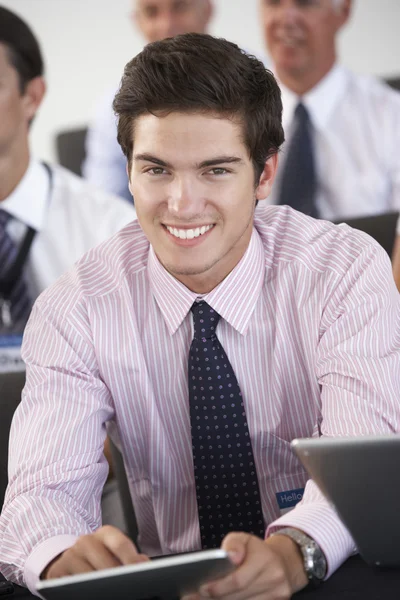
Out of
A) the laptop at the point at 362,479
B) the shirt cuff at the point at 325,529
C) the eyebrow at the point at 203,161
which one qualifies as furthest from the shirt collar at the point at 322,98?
the laptop at the point at 362,479

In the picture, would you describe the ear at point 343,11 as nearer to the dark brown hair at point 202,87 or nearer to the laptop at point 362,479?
the dark brown hair at point 202,87

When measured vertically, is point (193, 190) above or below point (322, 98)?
below

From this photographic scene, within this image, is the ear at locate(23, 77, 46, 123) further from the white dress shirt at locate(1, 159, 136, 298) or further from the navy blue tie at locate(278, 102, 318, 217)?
the navy blue tie at locate(278, 102, 318, 217)

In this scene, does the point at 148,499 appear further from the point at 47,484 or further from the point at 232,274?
the point at 232,274

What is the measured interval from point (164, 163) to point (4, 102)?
7.65 ft

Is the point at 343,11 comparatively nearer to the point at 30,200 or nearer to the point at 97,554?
the point at 30,200

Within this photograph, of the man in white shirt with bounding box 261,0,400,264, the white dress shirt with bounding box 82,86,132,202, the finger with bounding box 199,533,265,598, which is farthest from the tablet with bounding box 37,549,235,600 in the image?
the white dress shirt with bounding box 82,86,132,202

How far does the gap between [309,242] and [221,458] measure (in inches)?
17.8

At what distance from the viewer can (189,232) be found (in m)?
1.62

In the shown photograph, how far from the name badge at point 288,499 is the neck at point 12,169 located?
2386 millimetres

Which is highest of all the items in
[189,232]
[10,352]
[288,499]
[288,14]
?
[288,14]

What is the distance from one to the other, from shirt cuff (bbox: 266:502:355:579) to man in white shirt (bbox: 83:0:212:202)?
2886mm

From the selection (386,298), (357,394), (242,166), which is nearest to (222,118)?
(242,166)

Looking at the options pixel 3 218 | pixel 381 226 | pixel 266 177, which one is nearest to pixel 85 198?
pixel 3 218
